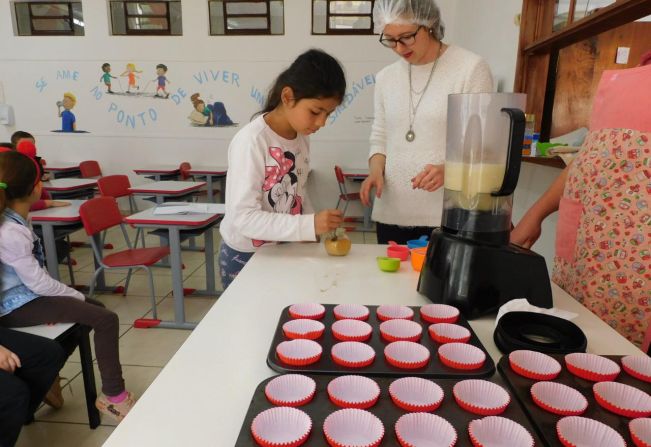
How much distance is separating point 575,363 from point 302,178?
99 centimetres

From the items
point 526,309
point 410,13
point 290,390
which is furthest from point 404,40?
point 290,390

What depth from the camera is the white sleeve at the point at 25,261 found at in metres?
1.47

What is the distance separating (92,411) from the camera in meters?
1.66

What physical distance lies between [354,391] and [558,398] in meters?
0.26

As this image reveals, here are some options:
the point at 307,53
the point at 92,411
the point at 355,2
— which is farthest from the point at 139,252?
the point at 355,2

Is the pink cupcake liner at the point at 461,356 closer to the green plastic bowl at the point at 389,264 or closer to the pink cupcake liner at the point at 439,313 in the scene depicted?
the pink cupcake liner at the point at 439,313

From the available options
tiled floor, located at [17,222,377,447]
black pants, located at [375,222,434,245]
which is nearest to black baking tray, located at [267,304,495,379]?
black pants, located at [375,222,434,245]

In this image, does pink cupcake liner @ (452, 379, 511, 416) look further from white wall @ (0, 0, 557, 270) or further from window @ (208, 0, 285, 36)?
window @ (208, 0, 285, 36)

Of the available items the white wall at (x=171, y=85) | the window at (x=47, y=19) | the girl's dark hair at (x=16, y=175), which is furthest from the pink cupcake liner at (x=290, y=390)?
the window at (x=47, y=19)

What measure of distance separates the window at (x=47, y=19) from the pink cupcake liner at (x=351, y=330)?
5.79 m

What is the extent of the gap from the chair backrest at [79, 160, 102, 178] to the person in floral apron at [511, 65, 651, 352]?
208 inches

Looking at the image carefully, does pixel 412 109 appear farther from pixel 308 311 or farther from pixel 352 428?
pixel 352 428

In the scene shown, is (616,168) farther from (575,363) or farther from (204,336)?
(204,336)

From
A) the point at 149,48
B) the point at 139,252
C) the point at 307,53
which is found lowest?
the point at 139,252
